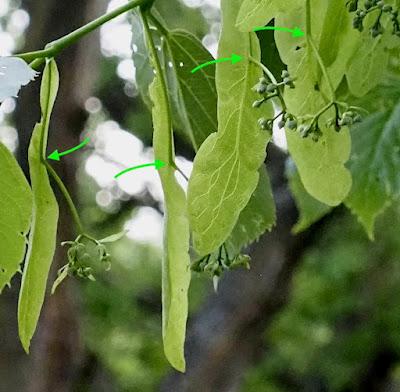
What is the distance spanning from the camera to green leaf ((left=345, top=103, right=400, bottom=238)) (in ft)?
3.06

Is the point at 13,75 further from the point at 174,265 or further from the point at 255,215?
the point at 255,215

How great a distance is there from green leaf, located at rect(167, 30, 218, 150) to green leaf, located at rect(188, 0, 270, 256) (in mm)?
154

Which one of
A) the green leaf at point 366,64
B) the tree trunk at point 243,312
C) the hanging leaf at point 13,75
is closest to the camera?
the hanging leaf at point 13,75

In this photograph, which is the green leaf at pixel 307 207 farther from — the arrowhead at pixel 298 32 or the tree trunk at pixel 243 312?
the tree trunk at pixel 243 312

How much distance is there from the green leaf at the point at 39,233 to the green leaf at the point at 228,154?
10cm

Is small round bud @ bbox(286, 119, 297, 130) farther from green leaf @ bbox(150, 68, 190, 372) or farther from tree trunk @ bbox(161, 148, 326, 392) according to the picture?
tree trunk @ bbox(161, 148, 326, 392)

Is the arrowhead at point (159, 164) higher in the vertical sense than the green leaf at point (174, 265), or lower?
higher

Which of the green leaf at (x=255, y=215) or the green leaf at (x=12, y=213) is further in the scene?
the green leaf at (x=255, y=215)

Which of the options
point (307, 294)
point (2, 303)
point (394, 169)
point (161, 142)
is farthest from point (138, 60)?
point (307, 294)

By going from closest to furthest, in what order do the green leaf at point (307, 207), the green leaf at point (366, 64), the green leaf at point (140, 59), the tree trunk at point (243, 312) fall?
1. the green leaf at point (366, 64)
2. the green leaf at point (140, 59)
3. the green leaf at point (307, 207)
4. the tree trunk at point (243, 312)

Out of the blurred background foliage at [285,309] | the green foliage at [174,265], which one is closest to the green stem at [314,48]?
the green foliage at [174,265]

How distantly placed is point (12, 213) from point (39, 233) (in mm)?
23

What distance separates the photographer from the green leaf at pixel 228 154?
0.50 m

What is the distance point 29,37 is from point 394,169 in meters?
1.42
